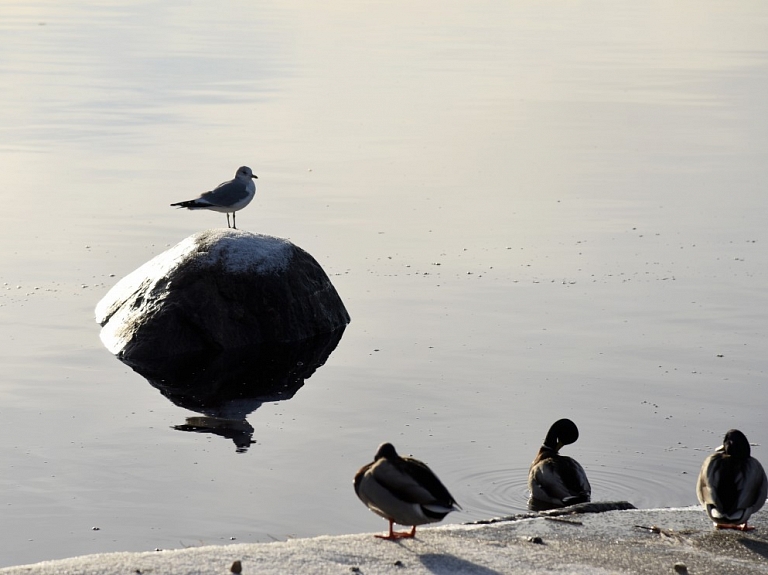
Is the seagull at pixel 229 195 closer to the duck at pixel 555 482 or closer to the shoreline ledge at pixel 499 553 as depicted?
the duck at pixel 555 482

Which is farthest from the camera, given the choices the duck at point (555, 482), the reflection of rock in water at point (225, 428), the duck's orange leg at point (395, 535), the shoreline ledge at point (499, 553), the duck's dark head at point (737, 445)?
the reflection of rock in water at point (225, 428)

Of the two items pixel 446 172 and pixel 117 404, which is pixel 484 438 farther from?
pixel 446 172

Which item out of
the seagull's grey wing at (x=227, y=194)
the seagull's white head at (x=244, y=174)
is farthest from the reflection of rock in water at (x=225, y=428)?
the seagull's white head at (x=244, y=174)

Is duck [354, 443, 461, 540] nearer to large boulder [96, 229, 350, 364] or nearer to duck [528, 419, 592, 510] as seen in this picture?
Answer: duck [528, 419, 592, 510]

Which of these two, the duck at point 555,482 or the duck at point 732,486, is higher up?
the duck at point 732,486

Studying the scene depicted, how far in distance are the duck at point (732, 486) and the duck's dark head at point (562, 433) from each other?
7.25 ft

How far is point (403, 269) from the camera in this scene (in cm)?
1636

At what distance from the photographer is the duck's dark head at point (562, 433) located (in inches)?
416

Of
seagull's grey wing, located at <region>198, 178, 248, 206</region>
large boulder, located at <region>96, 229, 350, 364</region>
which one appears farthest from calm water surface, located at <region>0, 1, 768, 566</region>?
seagull's grey wing, located at <region>198, 178, 248, 206</region>

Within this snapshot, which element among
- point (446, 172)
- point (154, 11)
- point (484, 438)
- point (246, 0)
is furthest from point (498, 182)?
point (246, 0)

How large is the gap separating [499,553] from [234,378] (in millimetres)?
6158

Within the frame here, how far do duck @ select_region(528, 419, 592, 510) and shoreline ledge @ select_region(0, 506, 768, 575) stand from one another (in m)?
1.37

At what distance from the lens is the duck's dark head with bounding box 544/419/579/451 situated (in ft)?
34.6

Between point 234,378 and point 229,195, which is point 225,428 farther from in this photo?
point 229,195
